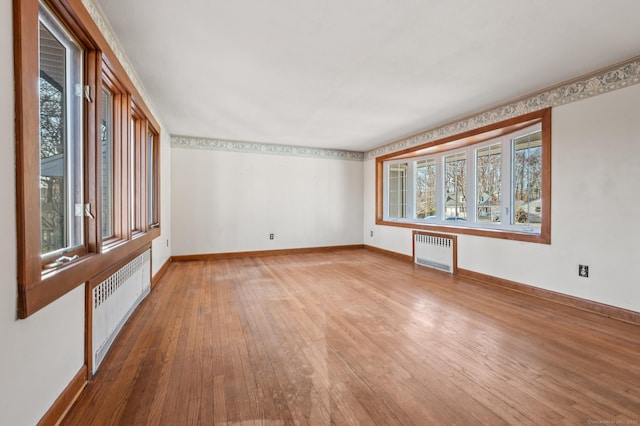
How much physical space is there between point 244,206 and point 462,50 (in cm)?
463

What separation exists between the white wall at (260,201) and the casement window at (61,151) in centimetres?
298

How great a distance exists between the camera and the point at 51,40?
157 centimetres

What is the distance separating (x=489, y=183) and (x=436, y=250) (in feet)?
4.42

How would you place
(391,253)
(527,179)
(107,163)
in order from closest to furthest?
(107,163) < (527,179) < (391,253)

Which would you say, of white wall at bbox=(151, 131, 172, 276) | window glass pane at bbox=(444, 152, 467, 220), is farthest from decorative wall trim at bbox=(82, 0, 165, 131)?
window glass pane at bbox=(444, 152, 467, 220)

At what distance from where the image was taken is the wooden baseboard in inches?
52.7

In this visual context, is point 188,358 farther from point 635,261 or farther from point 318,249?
point 318,249

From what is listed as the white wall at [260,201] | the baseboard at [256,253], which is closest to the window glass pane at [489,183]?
the white wall at [260,201]

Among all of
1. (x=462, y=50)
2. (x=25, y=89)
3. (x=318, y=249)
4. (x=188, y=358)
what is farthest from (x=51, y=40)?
(x=318, y=249)

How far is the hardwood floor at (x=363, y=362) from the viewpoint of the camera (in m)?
1.48

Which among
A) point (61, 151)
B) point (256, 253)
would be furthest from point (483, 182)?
point (61, 151)

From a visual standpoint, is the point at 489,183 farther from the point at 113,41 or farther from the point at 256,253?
the point at 113,41

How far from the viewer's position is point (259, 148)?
5957mm

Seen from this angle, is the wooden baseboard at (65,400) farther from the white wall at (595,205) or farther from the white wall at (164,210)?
the white wall at (595,205)
